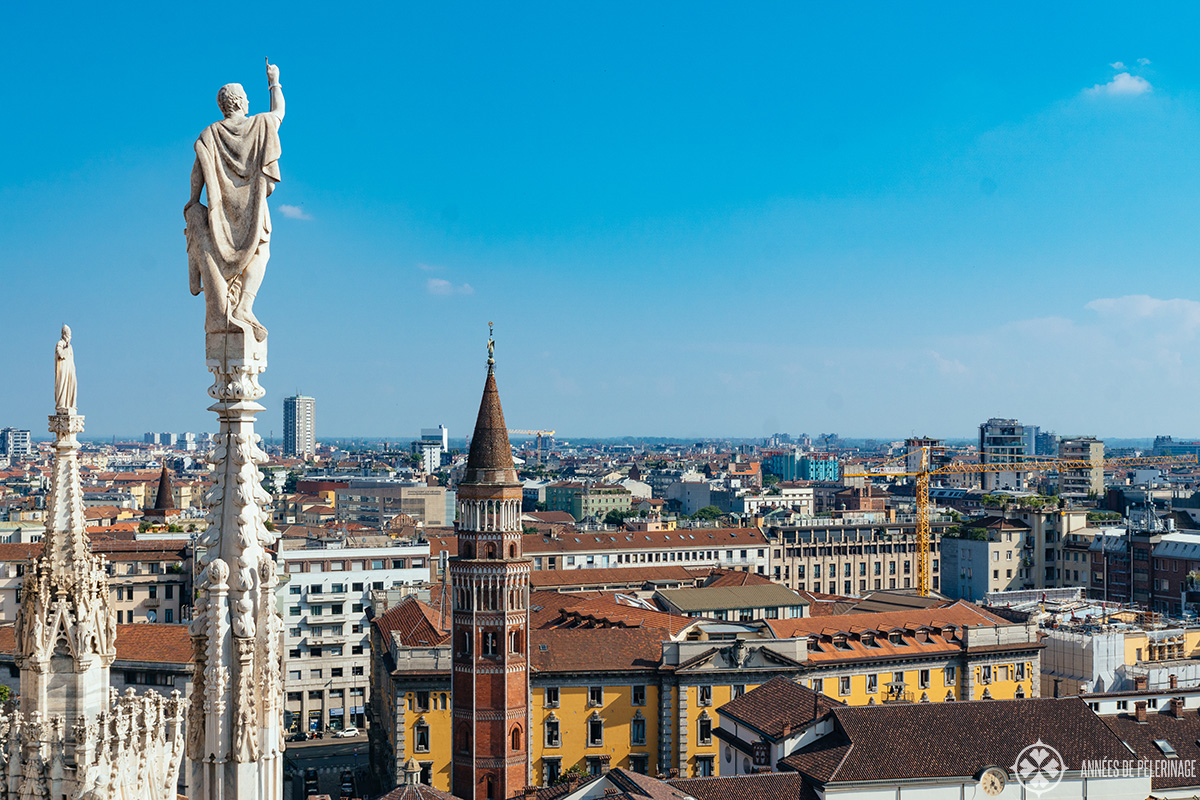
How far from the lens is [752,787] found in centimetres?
2919

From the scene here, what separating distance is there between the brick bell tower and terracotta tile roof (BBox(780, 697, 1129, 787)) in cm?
1093

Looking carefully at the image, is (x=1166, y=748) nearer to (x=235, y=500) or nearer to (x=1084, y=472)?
(x=235, y=500)

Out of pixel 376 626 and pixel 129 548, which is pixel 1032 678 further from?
pixel 129 548

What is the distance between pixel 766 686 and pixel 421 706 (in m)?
12.5

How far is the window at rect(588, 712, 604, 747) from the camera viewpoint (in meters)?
42.7

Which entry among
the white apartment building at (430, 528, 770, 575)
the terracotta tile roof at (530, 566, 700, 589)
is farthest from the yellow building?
the white apartment building at (430, 528, 770, 575)

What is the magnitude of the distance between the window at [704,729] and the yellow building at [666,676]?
51 mm

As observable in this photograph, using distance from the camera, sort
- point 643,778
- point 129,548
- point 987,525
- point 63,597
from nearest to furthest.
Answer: point 63,597
point 643,778
point 129,548
point 987,525

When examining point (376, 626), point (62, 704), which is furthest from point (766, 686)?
point (62, 704)

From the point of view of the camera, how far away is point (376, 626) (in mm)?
50938

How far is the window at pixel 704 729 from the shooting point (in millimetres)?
43406

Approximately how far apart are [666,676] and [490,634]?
770 centimetres

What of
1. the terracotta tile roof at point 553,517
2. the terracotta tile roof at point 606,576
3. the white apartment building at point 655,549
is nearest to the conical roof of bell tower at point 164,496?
the white apartment building at point 655,549

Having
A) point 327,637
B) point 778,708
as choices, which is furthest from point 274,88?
point 327,637
